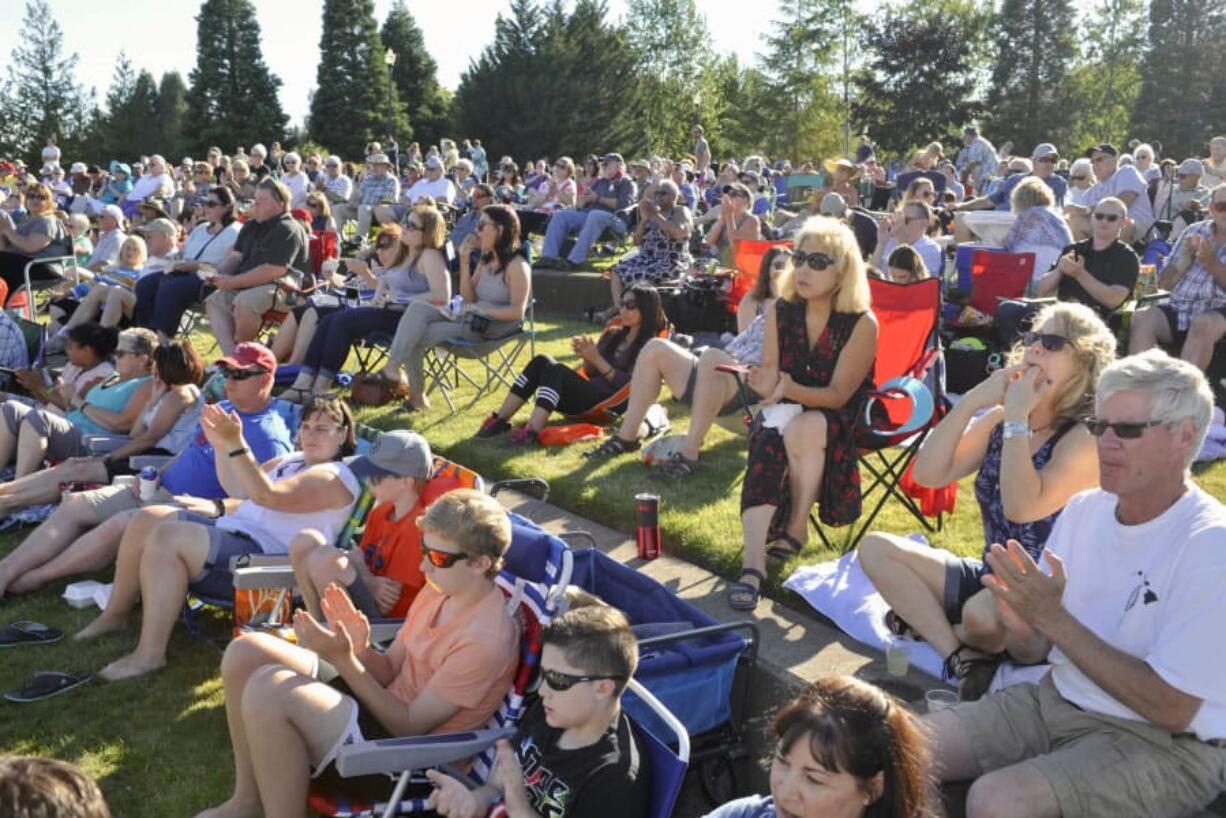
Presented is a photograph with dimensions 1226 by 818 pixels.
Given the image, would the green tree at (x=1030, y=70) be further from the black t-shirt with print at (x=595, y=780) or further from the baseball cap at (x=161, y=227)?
the black t-shirt with print at (x=595, y=780)

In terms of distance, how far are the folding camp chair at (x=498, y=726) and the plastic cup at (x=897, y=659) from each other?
1.10 m

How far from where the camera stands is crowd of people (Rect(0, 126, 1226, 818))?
2.43 m

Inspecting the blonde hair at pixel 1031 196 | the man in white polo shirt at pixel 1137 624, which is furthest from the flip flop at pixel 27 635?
the blonde hair at pixel 1031 196

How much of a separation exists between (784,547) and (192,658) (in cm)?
244

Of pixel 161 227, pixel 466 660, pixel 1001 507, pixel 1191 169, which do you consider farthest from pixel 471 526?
pixel 1191 169

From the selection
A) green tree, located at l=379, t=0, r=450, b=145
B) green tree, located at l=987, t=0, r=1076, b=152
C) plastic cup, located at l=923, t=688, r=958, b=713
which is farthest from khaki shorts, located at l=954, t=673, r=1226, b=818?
green tree, located at l=379, t=0, r=450, b=145

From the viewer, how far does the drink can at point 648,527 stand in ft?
15.8

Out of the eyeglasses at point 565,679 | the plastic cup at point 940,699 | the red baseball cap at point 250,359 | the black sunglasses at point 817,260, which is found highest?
the black sunglasses at point 817,260

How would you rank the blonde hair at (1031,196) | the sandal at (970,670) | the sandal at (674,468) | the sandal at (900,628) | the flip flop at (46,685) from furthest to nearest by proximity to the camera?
the blonde hair at (1031,196), the sandal at (674,468), the flip flop at (46,685), the sandal at (900,628), the sandal at (970,670)

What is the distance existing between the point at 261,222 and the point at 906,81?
40.2m

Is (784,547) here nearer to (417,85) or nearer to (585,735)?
(585,735)

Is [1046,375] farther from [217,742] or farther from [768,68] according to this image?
[768,68]

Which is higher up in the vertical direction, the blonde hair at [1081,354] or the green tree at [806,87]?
the green tree at [806,87]

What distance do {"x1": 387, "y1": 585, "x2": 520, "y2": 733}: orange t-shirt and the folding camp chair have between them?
5 cm
